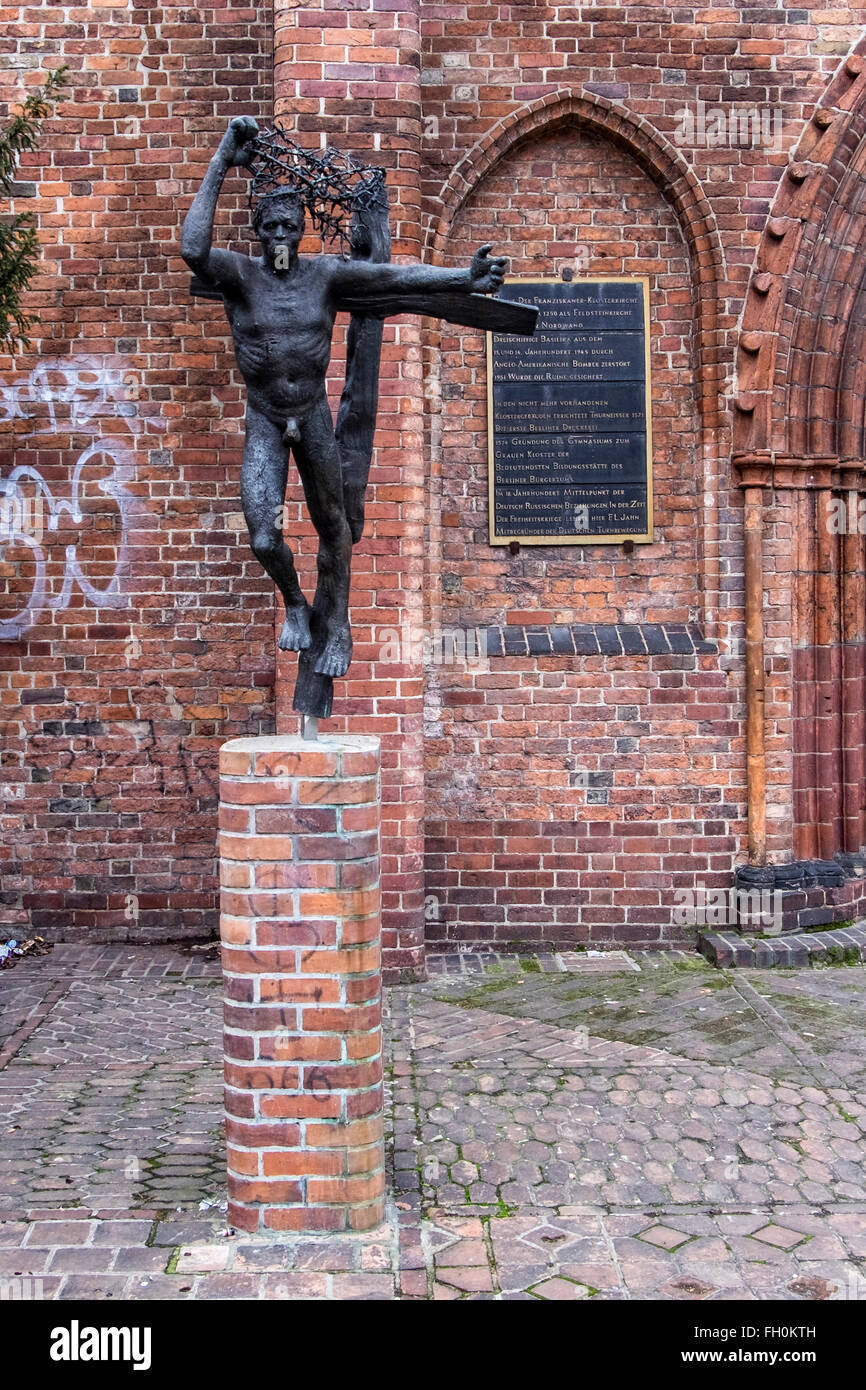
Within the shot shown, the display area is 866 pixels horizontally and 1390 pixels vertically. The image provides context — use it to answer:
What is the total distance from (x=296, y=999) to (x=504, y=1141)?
115cm

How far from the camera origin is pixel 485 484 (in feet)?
23.6

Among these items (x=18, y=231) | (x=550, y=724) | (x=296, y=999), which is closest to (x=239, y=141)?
(x=296, y=999)

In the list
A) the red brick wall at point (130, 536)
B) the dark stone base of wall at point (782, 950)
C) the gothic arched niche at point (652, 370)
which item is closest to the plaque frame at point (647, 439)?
the gothic arched niche at point (652, 370)

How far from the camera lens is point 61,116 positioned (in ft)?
23.4

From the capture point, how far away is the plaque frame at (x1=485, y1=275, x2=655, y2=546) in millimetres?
7150

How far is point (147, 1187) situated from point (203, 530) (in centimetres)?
392

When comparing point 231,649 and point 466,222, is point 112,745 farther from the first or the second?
point 466,222

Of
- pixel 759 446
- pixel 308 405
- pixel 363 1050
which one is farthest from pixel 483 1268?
pixel 759 446

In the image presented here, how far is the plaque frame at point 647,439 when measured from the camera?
7.15 metres

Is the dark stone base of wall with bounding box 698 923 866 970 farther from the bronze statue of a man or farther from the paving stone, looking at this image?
the bronze statue of a man

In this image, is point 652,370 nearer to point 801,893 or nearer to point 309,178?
point 801,893

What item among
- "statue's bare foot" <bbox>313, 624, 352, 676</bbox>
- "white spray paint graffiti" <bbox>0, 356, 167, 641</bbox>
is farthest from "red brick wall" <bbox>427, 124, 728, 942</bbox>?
"statue's bare foot" <bbox>313, 624, 352, 676</bbox>

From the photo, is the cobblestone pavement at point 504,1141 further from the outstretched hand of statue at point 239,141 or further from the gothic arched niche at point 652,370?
the outstretched hand of statue at point 239,141

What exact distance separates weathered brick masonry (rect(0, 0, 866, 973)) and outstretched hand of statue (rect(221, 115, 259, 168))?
311 centimetres
